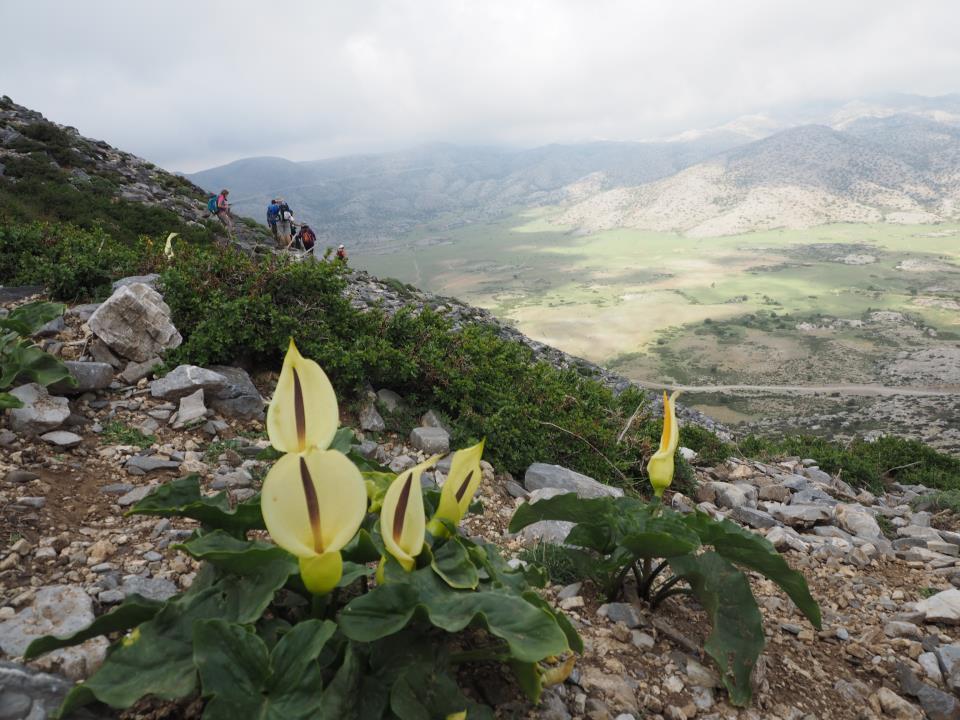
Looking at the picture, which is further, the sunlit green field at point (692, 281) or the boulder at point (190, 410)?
the sunlit green field at point (692, 281)

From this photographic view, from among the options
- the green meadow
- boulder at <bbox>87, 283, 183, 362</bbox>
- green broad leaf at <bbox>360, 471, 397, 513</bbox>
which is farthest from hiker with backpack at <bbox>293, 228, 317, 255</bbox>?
the green meadow

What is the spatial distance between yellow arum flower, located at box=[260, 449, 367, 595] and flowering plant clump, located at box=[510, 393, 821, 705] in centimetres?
158

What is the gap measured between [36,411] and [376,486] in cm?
361

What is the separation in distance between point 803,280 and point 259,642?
150623 millimetres

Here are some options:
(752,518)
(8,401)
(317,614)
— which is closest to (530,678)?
(317,614)

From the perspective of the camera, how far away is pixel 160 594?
9.30 feet

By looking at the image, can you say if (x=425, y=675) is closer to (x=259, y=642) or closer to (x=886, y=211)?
(x=259, y=642)

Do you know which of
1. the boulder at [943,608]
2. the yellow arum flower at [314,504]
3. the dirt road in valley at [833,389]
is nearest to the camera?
the yellow arum flower at [314,504]

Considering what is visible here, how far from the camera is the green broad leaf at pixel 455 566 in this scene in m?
2.02

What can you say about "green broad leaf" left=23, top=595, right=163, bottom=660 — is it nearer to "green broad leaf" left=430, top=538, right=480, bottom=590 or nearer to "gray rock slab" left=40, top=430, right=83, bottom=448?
"green broad leaf" left=430, top=538, right=480, bottom=590

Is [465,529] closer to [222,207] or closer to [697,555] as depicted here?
[697,555]

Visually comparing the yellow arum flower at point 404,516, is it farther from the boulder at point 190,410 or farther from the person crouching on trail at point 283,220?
the person crouching on trail at point 283,220

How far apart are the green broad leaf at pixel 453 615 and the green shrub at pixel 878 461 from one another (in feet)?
33.2

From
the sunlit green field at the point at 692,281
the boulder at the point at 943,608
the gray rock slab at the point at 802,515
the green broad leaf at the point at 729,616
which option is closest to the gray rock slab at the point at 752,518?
the gray rock slab at the point at 802,515
